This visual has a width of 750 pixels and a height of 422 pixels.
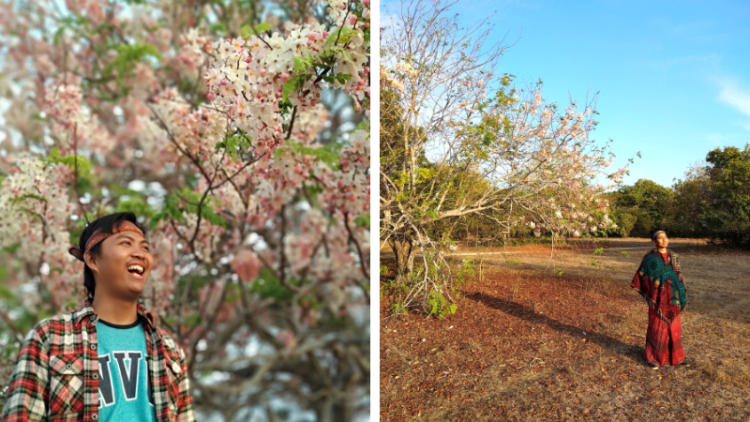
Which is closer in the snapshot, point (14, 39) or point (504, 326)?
point (14, 39)

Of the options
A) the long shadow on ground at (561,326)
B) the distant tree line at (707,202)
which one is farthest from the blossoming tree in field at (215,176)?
the distant tree line at (707,202)

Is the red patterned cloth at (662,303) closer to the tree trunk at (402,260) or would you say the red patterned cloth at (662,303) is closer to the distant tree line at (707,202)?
the tree trunk at (402,260)

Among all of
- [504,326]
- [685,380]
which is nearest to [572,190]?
[504,326]

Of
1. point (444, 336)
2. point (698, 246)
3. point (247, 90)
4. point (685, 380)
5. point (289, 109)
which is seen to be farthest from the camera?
point (698, 246)

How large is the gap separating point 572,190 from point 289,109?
4.01m

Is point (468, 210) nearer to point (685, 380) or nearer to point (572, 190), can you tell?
point (572, 190)

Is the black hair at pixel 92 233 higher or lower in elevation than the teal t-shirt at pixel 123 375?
higher

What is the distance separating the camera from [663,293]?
9.86 feet

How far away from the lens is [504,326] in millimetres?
4555

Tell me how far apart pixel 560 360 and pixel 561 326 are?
1.03 m

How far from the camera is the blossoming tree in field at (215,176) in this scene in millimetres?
1335

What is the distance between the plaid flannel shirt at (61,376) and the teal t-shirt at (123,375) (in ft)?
0.06

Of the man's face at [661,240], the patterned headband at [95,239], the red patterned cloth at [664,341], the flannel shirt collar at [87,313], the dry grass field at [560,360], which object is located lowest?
the dry grass field at [560,360]

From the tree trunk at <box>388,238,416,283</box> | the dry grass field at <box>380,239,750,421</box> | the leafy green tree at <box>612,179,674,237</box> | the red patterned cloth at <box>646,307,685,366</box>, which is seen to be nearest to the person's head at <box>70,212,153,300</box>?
the dry grass field at <box>380,239,750,421</box>
